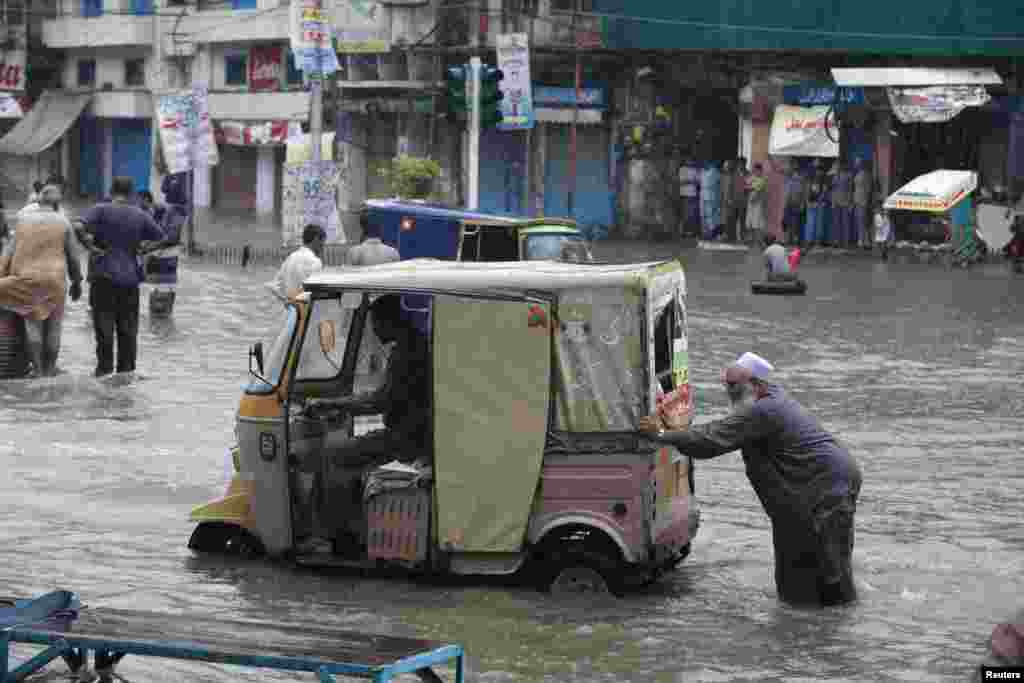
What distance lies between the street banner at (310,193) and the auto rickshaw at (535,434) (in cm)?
2318

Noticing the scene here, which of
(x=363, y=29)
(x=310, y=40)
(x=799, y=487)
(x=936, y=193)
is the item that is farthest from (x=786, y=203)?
(x=799, y=487)

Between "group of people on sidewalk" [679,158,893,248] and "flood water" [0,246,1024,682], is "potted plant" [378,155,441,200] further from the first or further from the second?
"flood water" [0,246,1024,682]

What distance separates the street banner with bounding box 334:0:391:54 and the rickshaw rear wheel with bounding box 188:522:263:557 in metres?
39.5

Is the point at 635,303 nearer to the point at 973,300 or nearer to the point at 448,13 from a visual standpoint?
the point at 973,300

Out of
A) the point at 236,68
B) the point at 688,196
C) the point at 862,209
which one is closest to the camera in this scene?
the point at 862,209

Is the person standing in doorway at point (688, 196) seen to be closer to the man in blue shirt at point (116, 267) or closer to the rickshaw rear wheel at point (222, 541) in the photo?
the man in blue shirt at point (116, 267)

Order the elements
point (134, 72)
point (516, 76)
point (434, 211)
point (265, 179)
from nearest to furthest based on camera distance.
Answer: point (434, 211) < point (516, 76) < point (265, 179) < point (134, 72)

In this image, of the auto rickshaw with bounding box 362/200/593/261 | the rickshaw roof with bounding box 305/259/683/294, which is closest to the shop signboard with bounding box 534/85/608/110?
the auto rickshaw with bounding box 362/200/593/261

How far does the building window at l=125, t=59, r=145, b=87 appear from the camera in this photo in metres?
63.4

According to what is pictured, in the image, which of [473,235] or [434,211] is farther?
[434,211]

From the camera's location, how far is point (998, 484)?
13133 mm

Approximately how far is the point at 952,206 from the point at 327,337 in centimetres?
2715

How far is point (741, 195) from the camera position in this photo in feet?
141

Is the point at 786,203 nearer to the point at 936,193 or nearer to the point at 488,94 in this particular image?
the point at 936,193
